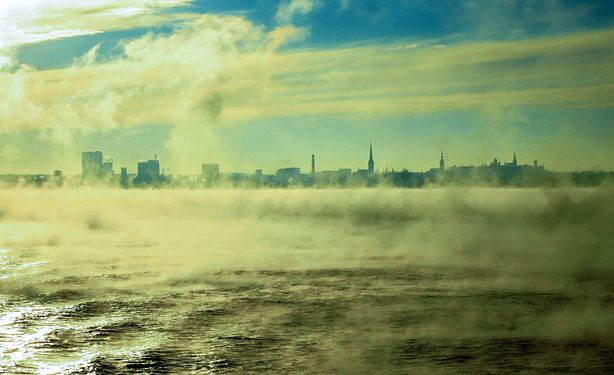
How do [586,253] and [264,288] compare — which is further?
[586,253]

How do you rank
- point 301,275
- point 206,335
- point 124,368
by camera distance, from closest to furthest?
1. point 124,368
2. point 206,335
3. point 301,275

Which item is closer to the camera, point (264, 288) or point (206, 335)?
point (206, 335)

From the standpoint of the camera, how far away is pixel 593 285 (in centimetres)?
10356

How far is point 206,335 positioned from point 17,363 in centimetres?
1404

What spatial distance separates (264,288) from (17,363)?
45.4 metres

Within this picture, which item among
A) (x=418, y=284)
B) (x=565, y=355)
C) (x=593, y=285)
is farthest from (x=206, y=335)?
(x=593, y=285)

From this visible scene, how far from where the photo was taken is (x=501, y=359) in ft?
166

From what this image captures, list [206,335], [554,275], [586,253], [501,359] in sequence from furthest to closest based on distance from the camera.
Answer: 1. [586,253]
2. [554,275]
3. [206,335]
4. [501,359]

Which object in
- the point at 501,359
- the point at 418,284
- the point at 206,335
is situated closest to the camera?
the point at 501,359

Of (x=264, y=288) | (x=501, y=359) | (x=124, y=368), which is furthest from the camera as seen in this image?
(x=264, y=288)

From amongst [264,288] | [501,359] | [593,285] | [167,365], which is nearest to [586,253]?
[593,285]

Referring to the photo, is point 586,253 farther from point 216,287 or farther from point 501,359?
point 501,359

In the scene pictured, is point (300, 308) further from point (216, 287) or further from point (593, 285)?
point (593, 285)

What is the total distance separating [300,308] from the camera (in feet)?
236
